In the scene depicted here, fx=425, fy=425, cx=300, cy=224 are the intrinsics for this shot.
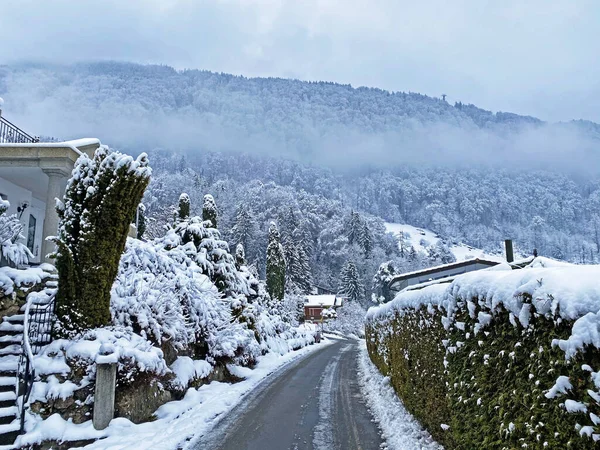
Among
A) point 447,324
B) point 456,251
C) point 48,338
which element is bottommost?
point 48,338

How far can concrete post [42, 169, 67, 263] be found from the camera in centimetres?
1364

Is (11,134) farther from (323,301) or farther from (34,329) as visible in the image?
(323,301)

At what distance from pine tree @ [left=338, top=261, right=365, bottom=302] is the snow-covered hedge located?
6927 centimetres

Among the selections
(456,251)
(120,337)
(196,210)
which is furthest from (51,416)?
(456,251)

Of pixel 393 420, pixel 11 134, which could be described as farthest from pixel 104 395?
pixel 11 134

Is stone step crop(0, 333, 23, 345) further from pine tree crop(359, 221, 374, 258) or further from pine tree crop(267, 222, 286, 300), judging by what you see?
pine tree crop(359, 221, 374, 258)

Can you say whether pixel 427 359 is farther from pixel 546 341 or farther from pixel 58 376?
pixel 58 376

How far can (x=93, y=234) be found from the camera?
29.2ft

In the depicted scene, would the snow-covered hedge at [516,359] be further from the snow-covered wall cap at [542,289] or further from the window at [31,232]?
the window at [31,232]

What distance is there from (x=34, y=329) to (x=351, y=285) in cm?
6951

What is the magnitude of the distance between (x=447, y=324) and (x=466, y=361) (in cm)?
74

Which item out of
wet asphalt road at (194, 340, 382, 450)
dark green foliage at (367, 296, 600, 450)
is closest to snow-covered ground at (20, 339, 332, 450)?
wet asphalt road at (194, 340, 382, 450)

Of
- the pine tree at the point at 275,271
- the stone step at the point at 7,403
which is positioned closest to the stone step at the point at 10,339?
the stone step at the point at 7,403

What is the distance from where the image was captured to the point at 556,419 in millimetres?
3209
